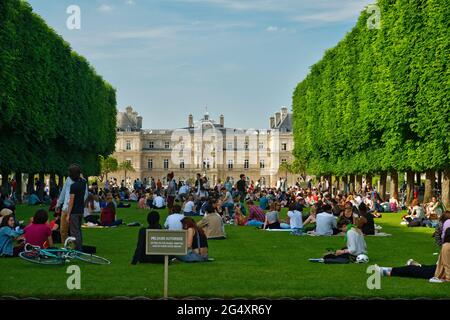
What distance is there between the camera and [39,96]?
165ft

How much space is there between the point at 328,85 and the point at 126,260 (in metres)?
46.5

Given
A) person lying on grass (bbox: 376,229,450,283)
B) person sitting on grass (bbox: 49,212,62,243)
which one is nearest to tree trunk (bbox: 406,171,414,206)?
person sitting on grass (bbox: 49,212,62,243)

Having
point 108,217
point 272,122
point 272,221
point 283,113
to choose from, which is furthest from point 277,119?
point 272,221

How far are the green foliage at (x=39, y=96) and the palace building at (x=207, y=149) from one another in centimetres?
10217

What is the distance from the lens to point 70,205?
830 inches

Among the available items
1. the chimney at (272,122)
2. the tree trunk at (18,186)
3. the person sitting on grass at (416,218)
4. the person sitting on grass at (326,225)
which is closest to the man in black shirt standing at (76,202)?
the person sitting on grass at (326,225)

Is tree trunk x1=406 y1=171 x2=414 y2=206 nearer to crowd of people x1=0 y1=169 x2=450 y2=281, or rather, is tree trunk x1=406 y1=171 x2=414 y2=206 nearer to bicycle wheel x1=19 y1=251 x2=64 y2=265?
crowd of people x1=0 y1=169 x2=450 y2=281

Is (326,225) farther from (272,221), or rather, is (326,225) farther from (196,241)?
(196,241)

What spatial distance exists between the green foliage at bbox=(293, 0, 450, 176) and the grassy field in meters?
16.0

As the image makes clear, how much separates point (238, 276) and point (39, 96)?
34.3 m

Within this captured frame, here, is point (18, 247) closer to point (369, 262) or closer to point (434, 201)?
point (369, 262)

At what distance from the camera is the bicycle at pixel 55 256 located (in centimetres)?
1922
